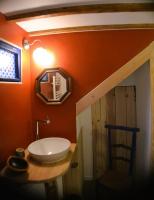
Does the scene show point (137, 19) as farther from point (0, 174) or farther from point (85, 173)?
point (85, 173)

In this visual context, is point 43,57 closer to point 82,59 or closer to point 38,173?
point 82,59

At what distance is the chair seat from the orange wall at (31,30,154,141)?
0.77m

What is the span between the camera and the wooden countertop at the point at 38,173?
121cm

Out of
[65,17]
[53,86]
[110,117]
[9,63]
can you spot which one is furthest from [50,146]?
[110,117]

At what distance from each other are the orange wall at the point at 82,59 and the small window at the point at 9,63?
0.81 ft

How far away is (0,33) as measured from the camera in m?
1.32

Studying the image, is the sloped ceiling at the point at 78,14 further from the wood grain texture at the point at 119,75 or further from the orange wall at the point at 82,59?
the wood grain texture at the point at 119,75

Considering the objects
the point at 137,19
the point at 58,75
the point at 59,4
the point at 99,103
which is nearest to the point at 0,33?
the point at 59,4

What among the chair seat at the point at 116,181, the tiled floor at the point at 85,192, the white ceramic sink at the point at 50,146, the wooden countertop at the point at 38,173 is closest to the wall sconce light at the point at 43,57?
the white ceramic sink at the point at 50,146

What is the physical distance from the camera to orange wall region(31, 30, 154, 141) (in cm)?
168

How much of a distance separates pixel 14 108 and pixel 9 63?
383mm

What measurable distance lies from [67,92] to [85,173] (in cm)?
173

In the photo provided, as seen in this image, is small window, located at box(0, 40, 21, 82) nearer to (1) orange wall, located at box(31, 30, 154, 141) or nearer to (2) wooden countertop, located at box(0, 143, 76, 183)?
(1) orange wall, located at box(31, 30, 154, 141)

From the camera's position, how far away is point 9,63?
151cm
